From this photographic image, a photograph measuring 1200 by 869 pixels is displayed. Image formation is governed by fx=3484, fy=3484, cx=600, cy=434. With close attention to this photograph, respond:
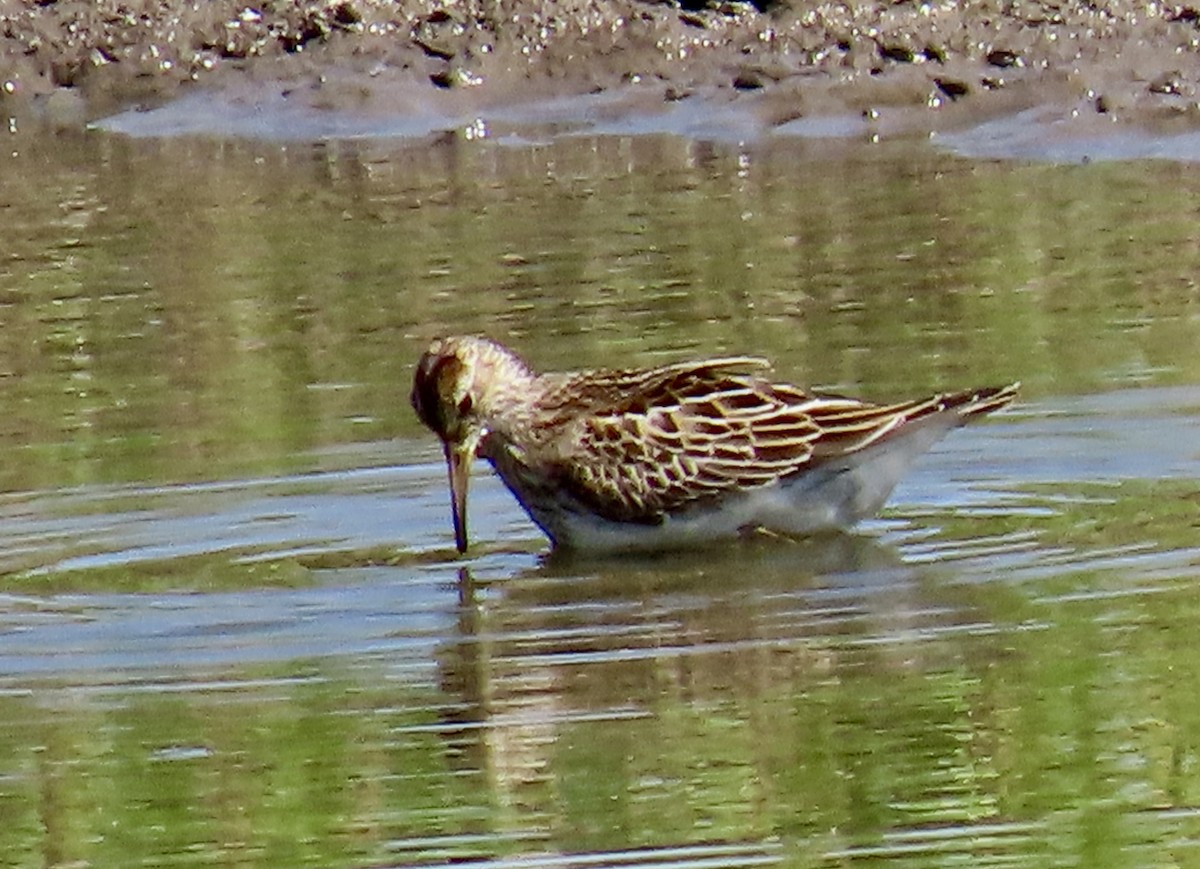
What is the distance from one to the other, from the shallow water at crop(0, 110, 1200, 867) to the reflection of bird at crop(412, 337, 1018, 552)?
124mm

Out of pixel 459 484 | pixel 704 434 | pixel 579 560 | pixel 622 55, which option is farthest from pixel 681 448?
pixel 622 55

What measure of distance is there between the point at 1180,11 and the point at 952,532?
7.85 meters

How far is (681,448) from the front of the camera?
9578 millimetres

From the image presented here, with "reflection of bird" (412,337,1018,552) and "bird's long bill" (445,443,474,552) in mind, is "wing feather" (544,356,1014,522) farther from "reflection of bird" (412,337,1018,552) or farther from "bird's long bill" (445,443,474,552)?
"bird's long bill" (445,443,474,552)

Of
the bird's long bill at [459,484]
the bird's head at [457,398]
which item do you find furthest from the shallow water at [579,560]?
the bird's head at [457,398]

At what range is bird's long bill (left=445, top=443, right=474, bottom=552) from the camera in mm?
9375

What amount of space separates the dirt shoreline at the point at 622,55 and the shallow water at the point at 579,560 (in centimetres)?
68

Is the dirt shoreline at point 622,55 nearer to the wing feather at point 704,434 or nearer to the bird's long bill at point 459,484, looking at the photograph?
the wing feather at point 704,434

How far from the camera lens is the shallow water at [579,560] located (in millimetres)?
6672

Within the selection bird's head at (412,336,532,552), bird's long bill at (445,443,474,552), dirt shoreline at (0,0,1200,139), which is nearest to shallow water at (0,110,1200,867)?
bird's long bill at (445,443,474,552)

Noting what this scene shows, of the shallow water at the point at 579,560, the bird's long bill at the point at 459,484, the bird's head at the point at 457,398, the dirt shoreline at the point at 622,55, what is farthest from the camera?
the dirt shoreline at the point at 622,55

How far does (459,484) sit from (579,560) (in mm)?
387

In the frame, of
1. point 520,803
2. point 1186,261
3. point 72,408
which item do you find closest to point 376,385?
point 72,408

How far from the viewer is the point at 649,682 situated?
25.3 feet
